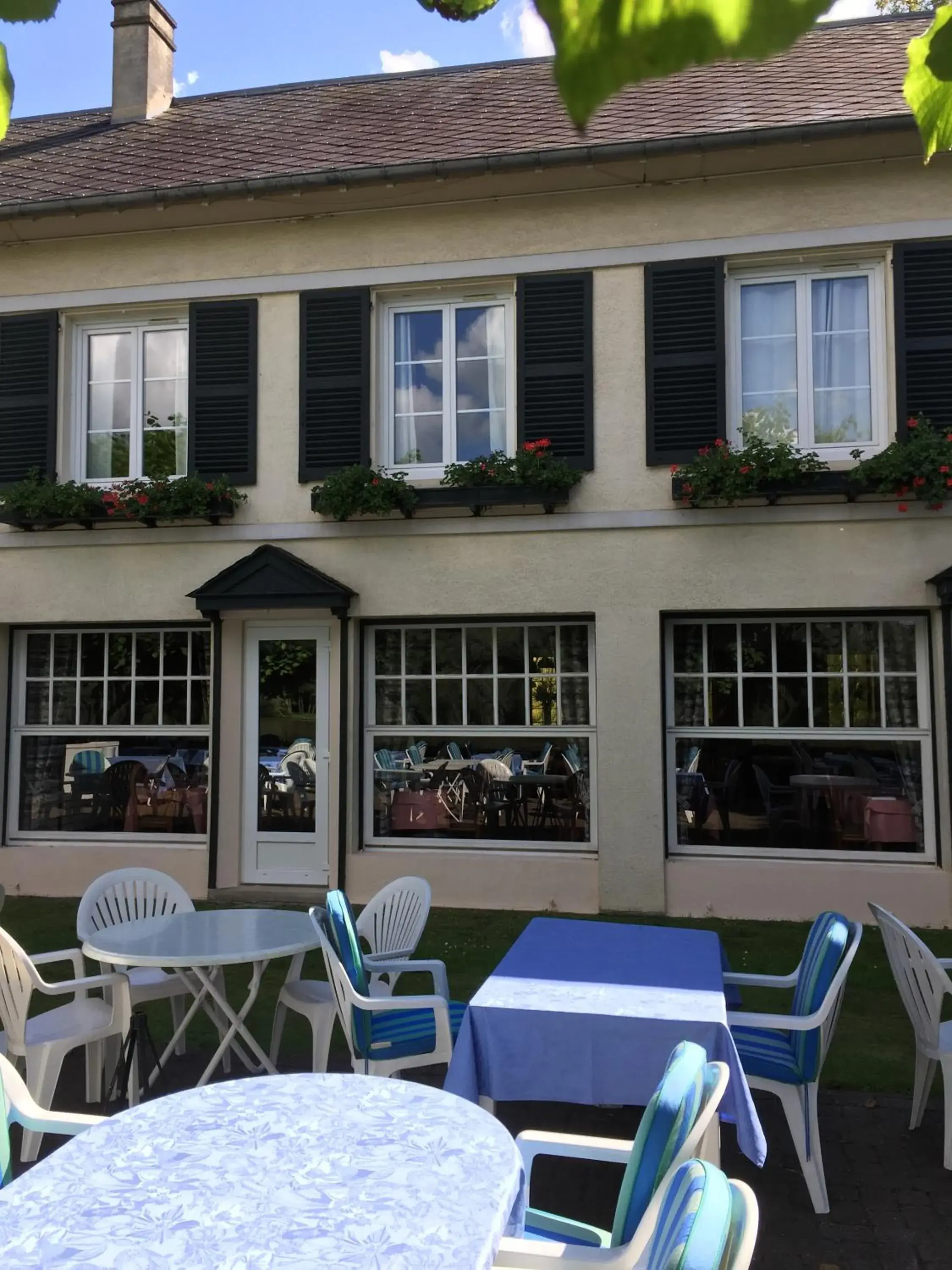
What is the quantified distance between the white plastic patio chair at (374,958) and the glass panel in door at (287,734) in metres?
3.69

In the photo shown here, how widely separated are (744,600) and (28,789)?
6559 mm

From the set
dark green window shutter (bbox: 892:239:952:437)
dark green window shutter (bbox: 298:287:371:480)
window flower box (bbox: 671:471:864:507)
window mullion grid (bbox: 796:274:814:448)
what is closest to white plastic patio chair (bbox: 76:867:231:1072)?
dark green window shutter (bbox: 298:287:371:480)

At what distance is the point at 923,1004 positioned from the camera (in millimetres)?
4324

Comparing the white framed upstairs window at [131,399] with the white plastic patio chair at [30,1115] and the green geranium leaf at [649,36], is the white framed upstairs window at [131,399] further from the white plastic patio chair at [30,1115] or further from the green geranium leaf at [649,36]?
the green geranium leaf at [649,36]

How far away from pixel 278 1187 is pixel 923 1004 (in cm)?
303

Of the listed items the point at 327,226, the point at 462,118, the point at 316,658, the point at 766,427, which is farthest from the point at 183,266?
the point at 766,427

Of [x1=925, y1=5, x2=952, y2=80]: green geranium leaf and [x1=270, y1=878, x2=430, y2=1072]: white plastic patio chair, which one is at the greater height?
[x1=925, y1=5, x2=952, y2=80]: green geranium leaf

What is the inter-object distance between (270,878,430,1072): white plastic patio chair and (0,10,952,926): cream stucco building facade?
3344mm

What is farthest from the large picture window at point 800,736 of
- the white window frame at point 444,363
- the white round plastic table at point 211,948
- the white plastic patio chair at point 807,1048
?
the white plastic patio chair at point 807,1048

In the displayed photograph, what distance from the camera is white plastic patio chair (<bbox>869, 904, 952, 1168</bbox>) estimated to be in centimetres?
414

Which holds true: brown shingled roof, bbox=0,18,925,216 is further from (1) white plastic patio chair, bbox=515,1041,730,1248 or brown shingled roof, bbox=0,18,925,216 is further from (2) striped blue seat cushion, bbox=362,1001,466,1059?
(1) white plastic patio chair, bbox=515,1041,730,1248

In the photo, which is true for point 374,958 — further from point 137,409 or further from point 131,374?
point 131,374

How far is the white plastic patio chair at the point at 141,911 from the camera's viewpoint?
197 inches

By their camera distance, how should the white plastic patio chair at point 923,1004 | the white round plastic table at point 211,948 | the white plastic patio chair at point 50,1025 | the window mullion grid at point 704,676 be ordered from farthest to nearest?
1. the window mullion grid at point 704,676
2. the white round plastic table at point 211,948
3. the white plastic patio chair at point 50,1025
4. the white plastic patio chair at point 923,1004
